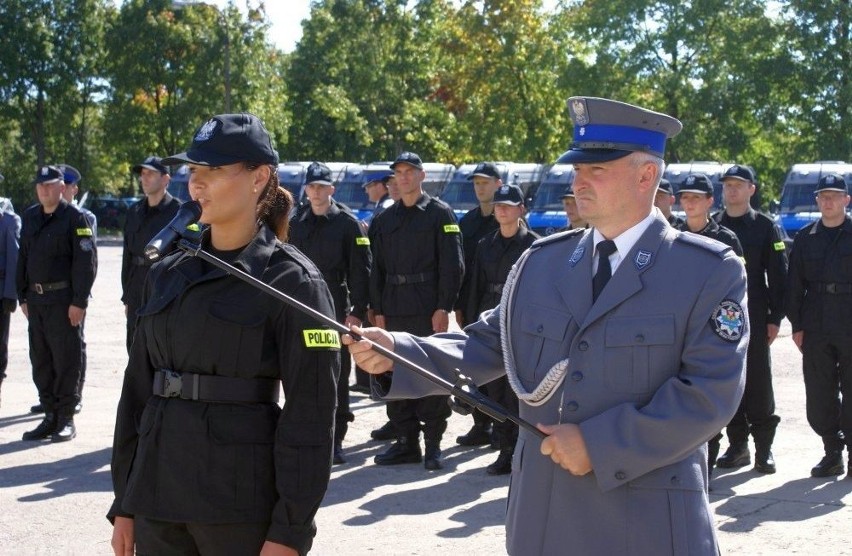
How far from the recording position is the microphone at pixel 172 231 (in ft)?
11.0

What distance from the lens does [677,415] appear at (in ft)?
9.98

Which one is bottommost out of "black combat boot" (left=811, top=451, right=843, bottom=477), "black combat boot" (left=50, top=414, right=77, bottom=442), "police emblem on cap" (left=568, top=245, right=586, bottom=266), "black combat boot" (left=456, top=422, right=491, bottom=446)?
"black combat boot" (left=811, top=451, right=843, bottom=477)

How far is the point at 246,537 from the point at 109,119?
4765 cm

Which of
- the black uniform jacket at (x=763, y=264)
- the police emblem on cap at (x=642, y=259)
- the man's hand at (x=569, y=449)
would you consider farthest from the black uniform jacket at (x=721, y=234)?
the man's hand at (x=569, y=449)

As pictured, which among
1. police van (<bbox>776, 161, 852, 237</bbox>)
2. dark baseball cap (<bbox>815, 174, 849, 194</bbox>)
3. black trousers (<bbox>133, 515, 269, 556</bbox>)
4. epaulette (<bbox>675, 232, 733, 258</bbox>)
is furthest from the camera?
police van (<bbox>776, 161, 852, 237</bbox>)

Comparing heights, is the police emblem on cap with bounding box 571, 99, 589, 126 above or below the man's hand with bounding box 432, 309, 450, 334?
above

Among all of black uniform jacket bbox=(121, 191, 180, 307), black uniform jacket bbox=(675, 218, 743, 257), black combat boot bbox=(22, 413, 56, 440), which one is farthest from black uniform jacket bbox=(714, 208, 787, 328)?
black combat boot bbox=(22, 413, 56, 440)

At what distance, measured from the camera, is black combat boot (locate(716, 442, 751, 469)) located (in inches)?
346

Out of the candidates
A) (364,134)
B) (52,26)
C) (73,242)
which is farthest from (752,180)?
(52,26)

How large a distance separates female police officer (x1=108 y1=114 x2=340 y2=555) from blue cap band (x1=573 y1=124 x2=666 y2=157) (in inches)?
36.6

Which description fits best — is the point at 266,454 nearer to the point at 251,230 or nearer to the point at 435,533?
the point at 251,230

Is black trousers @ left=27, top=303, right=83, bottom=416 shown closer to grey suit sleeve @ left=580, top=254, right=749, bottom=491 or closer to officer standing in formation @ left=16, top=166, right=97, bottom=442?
officer standing in formation @ left=16, top=166, right=97, bottom=442

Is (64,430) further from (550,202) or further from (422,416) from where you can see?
(550,202)

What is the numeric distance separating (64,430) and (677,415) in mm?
7475
